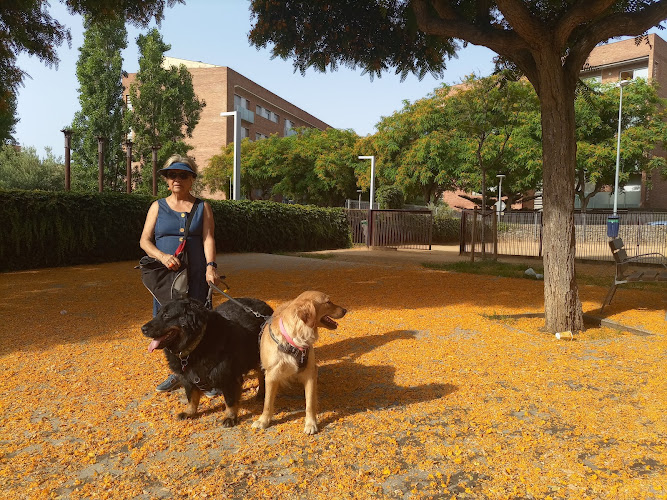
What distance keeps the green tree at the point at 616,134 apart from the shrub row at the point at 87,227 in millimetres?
26977

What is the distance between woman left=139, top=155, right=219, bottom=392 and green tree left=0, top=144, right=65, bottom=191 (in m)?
35.4

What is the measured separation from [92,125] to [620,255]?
100ft

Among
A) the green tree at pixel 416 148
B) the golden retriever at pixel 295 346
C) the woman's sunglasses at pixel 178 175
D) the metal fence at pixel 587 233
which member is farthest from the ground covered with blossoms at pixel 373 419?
the green tree at pixel 416 148

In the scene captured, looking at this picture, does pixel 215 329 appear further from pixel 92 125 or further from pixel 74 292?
pixel 92 125

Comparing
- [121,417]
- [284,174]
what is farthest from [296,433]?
[284,174]

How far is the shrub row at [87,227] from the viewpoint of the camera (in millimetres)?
11422

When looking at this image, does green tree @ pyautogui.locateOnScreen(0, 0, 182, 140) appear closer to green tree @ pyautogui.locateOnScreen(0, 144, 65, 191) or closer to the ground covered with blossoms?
the ground covered with blossoms

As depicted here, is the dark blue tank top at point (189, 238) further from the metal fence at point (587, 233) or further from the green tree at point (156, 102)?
the green tree at point (156, 102)

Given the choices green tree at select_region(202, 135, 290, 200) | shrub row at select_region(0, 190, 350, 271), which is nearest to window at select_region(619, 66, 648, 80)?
green tree at select_region(202, 135, 290, 200)

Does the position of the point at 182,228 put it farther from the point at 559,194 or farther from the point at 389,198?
the point at 389,198

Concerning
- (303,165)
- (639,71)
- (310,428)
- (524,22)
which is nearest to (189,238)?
(310,428)

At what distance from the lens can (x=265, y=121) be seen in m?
53.3

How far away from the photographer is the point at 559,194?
5594mm

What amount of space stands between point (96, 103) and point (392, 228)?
20.8 meters
